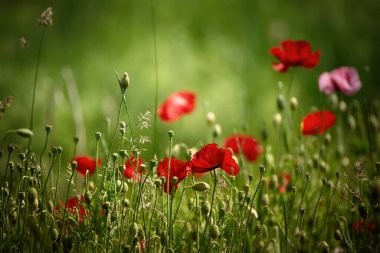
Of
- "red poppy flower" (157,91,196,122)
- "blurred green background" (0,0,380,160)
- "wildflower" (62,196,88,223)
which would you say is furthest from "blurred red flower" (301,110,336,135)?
"blurred green background" (0,0,380,160)

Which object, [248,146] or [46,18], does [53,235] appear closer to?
[46,18]

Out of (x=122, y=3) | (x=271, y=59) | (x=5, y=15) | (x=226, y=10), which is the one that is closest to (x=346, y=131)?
(x=271, y=59)

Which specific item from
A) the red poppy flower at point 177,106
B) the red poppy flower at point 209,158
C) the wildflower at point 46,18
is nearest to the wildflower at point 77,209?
the red poppy flower at point 209,158

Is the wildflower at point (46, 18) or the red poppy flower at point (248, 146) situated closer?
the wildflower at point (46, 18)

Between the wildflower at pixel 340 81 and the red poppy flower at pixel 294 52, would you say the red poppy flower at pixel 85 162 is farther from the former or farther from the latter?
the wildflower at pixel 340 81

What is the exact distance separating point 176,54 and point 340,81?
1860 millimetres

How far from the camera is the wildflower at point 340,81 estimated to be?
164 centimetres

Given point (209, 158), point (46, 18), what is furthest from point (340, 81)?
point (46, 18)

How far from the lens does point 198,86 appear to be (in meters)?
3.29

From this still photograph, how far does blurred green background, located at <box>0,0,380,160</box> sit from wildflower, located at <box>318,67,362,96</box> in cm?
123

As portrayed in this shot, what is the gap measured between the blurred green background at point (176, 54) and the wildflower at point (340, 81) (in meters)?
1.23

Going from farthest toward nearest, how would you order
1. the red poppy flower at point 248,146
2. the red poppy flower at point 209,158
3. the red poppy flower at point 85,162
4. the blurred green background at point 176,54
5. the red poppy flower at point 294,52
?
the blurred green background at point 176,54, the red poppy flower at point 248,146, the red poppy flower at point 294,52, the red poppy flower at point 85,162, the red poppy flower at point 209,158

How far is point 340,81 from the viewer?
165 cm

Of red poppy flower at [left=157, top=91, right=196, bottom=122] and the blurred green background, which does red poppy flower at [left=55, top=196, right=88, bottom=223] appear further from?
the blurred green background
